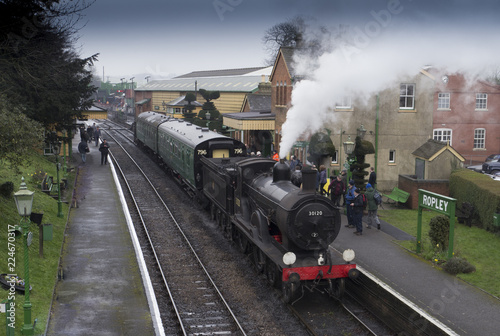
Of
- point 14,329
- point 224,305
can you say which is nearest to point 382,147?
point 224,305

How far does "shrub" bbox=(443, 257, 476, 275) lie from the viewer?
13414 mm

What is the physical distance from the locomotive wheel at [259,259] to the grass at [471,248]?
187 inches

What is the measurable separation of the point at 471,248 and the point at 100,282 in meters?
11.1

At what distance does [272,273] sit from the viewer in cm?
1291

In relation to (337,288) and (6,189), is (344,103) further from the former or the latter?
(6,189)

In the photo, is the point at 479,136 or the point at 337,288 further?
the point at 479,136

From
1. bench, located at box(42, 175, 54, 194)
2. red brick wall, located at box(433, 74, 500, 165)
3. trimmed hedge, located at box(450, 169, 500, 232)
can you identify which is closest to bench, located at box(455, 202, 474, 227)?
trimmed hedge, located at box(450, 169, 500, 232)

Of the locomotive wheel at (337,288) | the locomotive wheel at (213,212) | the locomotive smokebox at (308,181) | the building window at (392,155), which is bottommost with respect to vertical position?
the locomotive wheel at (337,288)

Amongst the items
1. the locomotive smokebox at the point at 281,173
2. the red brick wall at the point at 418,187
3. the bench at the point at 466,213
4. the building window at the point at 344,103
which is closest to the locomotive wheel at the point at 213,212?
the locomotive smokebox at the point at 281,173

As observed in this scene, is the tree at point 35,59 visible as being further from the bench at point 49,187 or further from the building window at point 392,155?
the building window at point 392,155

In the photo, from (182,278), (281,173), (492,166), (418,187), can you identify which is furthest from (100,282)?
(492,166)

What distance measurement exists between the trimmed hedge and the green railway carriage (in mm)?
8956

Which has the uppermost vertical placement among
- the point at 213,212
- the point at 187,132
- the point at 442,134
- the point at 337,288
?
the point at 187,132

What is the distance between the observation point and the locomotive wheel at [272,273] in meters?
12.5
